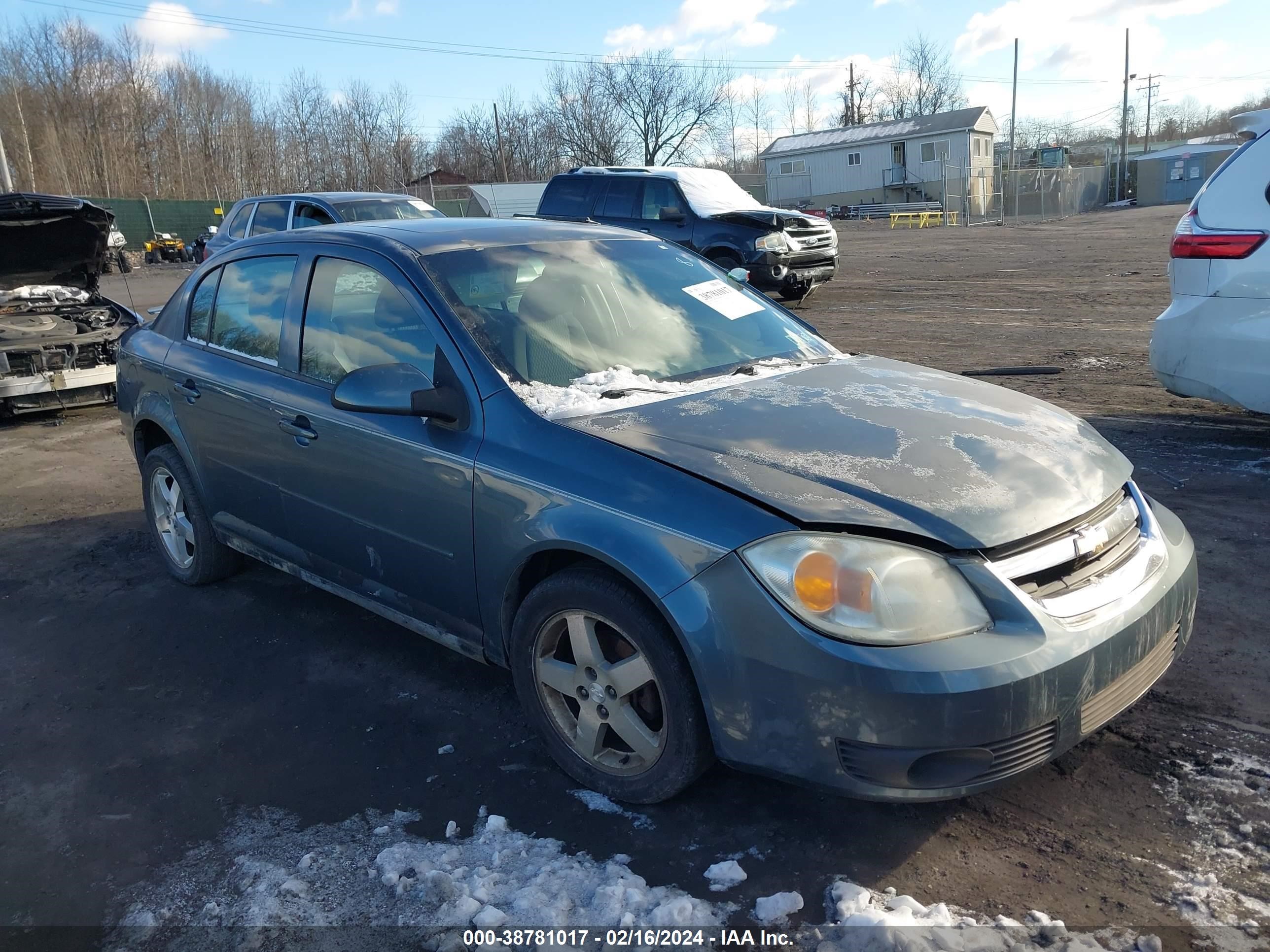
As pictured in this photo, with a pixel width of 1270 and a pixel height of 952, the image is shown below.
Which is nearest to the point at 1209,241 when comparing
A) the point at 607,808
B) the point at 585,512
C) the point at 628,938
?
the point at 585,512

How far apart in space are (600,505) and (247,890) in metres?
1.41

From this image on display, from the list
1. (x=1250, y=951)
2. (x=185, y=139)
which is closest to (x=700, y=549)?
(x=1250, y=951)

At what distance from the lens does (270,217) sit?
12.5 m

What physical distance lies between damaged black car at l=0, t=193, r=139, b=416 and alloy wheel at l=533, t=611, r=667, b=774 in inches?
311

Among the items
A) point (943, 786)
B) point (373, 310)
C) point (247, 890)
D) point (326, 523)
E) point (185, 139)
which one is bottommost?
point (247, 890)

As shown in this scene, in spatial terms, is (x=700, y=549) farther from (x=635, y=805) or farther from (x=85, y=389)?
(x=85, y=389)

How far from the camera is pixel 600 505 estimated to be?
8.71 feet

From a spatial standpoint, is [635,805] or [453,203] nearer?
[635,805]

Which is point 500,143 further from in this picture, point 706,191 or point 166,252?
point 706,191

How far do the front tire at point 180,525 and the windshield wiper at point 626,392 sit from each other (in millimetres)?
2425

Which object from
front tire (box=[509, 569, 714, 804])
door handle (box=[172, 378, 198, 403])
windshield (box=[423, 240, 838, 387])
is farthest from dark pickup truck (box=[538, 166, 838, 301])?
front tire (box=[509, 569, 714, 804])

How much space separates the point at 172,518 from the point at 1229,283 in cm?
571

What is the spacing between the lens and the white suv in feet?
16.6

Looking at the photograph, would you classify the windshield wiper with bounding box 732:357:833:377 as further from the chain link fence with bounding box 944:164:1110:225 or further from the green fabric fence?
the green fabric fence
